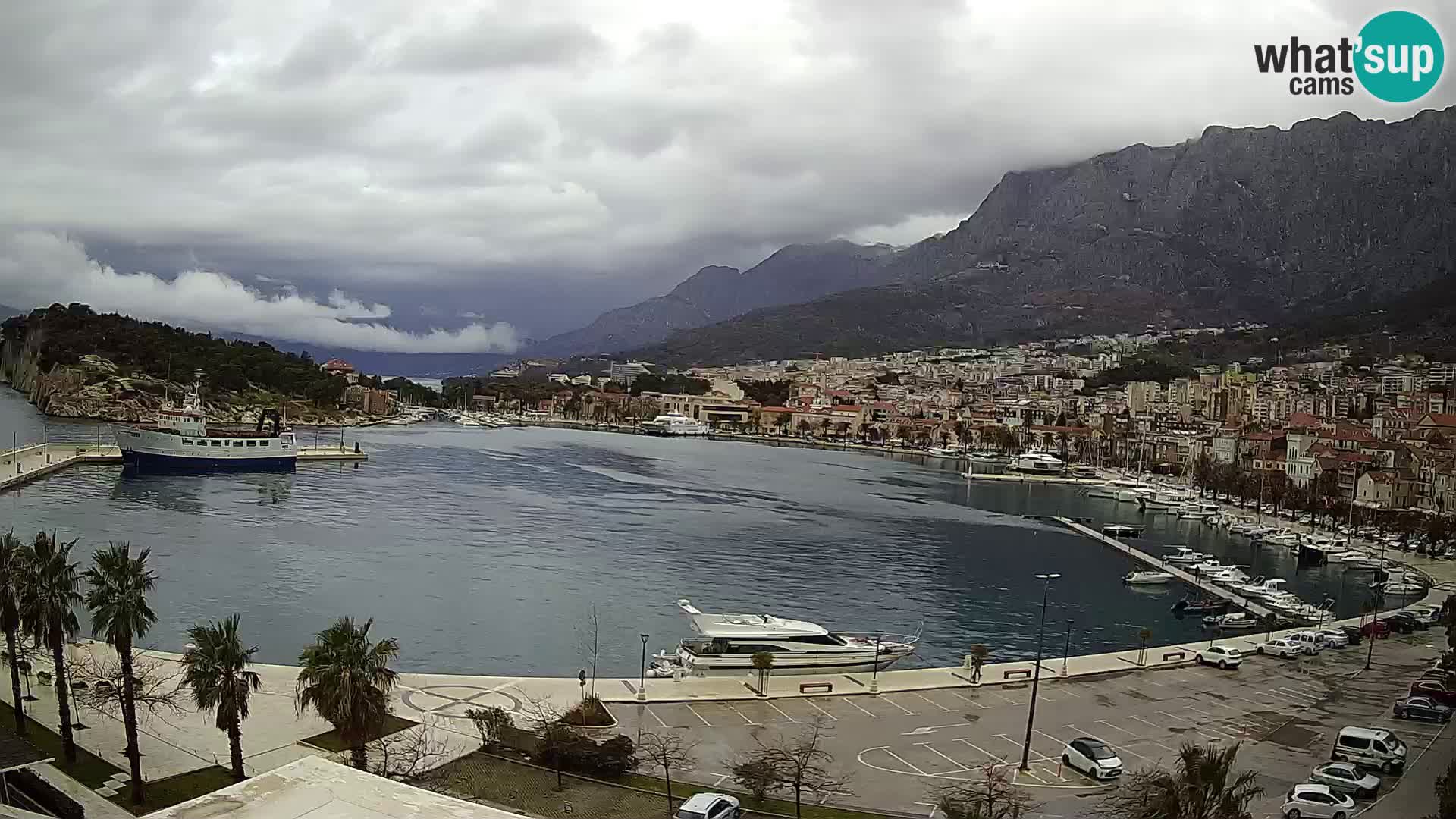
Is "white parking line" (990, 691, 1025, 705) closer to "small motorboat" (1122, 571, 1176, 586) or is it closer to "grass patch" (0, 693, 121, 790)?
"grass patch" (0, 693, 121, 790)

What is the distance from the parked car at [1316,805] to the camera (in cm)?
1297

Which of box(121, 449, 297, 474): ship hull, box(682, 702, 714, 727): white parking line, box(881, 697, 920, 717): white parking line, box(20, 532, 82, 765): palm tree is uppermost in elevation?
box(20, 532, 82, 765): palm tree

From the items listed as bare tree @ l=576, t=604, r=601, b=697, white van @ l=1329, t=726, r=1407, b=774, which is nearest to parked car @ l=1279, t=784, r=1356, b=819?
white van @ l=1329, t=726, r=1407, b=774

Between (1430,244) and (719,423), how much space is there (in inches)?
3882

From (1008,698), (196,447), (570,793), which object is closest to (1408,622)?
(1008,698)

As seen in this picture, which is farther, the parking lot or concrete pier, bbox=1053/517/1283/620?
concrete pier, bbox=1053/517/1283/620

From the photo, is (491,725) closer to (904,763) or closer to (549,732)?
(549,732)

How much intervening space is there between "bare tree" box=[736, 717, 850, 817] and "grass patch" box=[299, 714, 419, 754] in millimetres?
5343

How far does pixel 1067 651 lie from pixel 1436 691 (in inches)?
292

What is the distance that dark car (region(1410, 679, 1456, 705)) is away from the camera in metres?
19.1

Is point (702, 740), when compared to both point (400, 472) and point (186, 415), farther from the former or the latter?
point (186, 415)

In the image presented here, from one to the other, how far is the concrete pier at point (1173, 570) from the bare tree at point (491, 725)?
25509mm

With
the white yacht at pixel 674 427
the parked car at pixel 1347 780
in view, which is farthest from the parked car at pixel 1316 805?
the white yacht at pixel 674 427

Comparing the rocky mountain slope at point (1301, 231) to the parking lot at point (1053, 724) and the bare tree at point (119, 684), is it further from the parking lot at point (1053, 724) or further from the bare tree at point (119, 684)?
the bare tree at point (119, 684)
